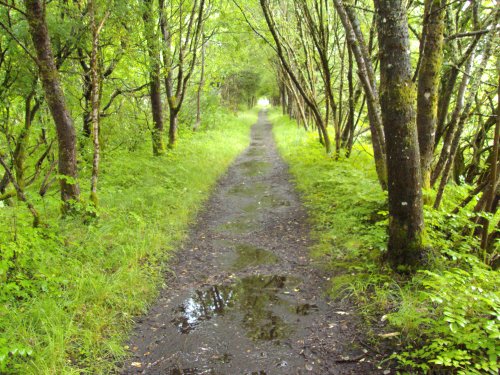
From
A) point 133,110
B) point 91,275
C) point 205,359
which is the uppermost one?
point 133,110

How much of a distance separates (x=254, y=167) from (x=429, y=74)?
30.2ft

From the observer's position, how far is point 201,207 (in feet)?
28.1

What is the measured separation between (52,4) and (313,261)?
726 cm

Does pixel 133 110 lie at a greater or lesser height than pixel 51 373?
greater

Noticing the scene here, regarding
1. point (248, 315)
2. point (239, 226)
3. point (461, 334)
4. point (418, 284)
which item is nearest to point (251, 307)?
point (248, 315)

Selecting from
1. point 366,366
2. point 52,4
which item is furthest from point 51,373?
point 52,4

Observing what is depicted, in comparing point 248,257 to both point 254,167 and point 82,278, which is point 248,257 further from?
point 254,167

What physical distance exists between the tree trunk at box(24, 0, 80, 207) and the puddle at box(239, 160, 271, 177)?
22.8ft

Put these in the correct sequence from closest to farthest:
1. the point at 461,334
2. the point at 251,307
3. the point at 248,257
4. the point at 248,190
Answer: the point at 461,334 < the point at 251,307 < the point at 248,257 < the point at 248,190

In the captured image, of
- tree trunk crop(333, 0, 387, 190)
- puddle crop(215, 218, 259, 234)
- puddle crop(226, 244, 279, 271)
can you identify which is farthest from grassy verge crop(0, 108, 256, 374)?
tree trunk crop(333, 0, 387, 190)

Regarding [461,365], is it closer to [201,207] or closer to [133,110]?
[201,207]

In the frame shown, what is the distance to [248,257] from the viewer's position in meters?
5.99

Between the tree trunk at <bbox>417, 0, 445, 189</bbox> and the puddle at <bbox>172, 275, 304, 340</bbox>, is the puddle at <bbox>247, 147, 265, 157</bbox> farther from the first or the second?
the puddle at <bbox>172, 275, 304, 340</bbox>

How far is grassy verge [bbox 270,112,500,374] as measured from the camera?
2889mm
